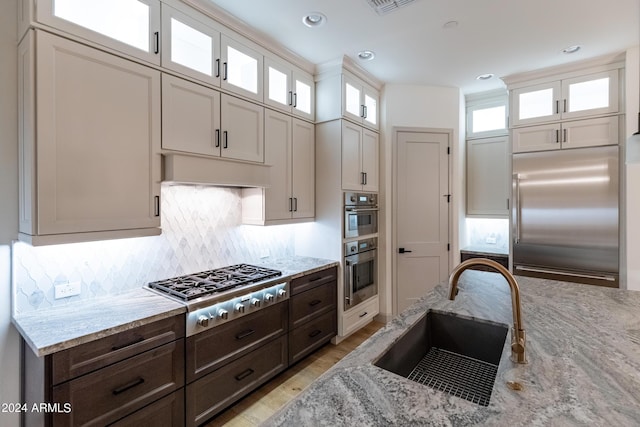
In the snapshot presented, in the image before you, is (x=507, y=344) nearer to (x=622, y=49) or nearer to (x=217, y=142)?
(x=217, y=142)

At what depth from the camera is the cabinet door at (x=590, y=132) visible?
3.09m

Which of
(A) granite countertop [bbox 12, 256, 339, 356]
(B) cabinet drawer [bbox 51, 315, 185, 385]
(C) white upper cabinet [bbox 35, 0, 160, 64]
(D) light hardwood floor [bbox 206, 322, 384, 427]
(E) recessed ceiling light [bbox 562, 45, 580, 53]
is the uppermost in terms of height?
(E) recessed ceiling light [bbox 562, 45, 580, 53]

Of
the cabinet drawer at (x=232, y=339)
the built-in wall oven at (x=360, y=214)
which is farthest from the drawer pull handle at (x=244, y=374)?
the built-in wall oven at (x=360, y=214)

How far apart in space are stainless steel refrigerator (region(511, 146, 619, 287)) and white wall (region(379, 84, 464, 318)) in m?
0.65

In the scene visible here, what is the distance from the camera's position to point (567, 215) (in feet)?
10.6

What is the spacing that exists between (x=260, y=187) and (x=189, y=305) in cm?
117

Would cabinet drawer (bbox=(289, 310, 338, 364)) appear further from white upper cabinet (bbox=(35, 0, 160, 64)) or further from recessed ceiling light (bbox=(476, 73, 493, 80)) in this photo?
recessed ceiling light (bbox=(476, 73, 493, 80))

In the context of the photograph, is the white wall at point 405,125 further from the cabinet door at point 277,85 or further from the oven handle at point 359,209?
the cabinet door at point 277,85

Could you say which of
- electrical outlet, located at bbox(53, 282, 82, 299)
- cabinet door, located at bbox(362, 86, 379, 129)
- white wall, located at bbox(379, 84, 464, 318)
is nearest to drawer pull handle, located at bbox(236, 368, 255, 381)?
electrical outlet, located at bbox(53, 282, 82, 299)

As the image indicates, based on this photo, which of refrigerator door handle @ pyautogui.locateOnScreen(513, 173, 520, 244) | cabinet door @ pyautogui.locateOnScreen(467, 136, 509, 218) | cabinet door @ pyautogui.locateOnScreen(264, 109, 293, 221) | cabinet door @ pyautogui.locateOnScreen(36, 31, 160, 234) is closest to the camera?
cabinet door @ pyautogui.locateOnScreen(36, 31, 160, 234)

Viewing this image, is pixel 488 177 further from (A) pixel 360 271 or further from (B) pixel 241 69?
(B) pixel 241 69

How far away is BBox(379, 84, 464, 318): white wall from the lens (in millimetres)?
3865

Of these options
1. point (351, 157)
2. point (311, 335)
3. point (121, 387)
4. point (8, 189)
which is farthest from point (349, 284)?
point (8, 189)

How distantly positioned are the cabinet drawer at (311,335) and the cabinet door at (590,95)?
3.28 meters
